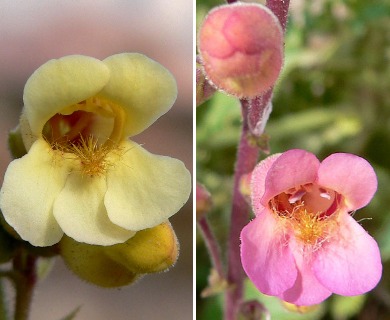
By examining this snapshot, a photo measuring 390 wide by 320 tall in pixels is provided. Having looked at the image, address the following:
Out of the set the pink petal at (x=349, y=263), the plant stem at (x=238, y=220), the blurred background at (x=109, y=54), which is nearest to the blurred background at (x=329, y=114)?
the blurred background at (x=109, y=54)

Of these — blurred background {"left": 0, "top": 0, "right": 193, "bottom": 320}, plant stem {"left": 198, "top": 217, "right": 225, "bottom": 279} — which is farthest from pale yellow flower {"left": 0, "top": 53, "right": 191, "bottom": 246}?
blurred background {"left": 0, "top": 0, "right": 193, "bottom": 320}

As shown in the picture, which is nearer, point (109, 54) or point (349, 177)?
point (349, 177)

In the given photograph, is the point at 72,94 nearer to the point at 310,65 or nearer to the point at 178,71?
the point at 178,71

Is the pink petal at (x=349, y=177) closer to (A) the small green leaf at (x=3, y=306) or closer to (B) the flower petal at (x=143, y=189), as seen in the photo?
(B) the flower petal at (x=143, y=189)

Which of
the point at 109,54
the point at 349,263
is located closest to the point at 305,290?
the point at 349,263

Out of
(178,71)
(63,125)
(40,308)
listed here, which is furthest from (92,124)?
(40,308)

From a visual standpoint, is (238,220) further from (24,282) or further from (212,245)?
(24,282)
